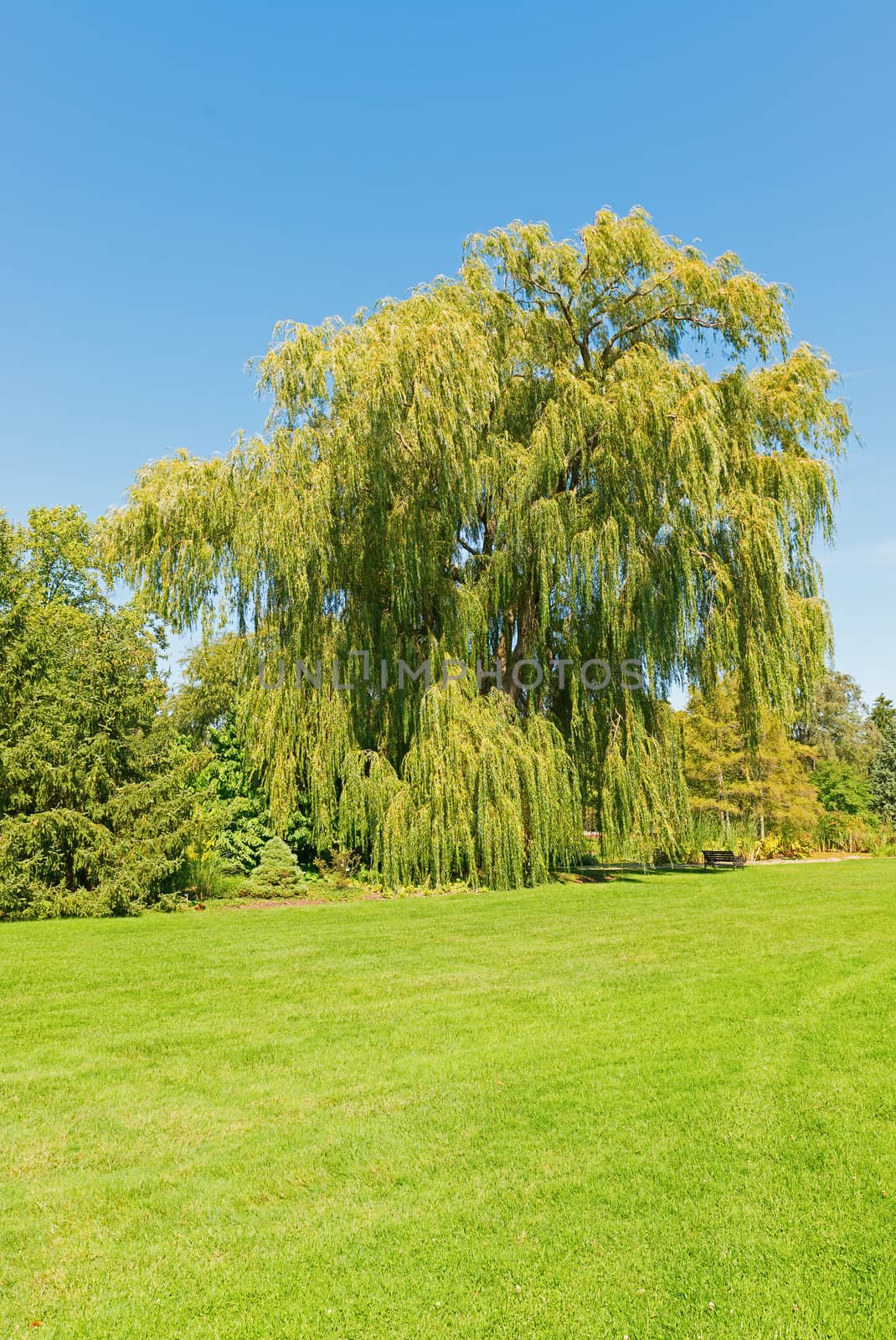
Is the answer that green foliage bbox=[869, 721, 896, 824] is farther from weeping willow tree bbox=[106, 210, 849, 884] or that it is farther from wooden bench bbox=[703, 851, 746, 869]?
weeping willow tree bbox=[106, 210, 849, 884]

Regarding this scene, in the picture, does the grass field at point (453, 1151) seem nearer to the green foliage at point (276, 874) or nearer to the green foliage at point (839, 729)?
the green foliage at point (276, 874)

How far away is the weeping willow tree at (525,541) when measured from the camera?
13711 mm

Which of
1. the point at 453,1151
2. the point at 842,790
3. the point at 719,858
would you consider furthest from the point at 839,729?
the point at 453,1151

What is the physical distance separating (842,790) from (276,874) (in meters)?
24.7

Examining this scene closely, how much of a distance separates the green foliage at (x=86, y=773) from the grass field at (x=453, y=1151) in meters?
4.60

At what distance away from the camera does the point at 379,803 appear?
44.8 feet

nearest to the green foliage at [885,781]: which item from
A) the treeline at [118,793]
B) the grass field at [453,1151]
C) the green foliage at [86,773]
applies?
the treeline at [118,793]

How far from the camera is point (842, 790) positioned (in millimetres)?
31859

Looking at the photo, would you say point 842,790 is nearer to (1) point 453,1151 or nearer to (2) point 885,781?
(2) point 885,781

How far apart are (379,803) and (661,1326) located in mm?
11186

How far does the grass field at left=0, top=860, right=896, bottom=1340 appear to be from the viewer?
8.95 ft

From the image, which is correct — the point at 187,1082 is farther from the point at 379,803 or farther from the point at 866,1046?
the point at 379,803

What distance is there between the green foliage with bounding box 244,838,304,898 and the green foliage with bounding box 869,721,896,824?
2840 centimetres

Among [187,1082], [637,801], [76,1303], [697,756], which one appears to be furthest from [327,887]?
[697,756]
